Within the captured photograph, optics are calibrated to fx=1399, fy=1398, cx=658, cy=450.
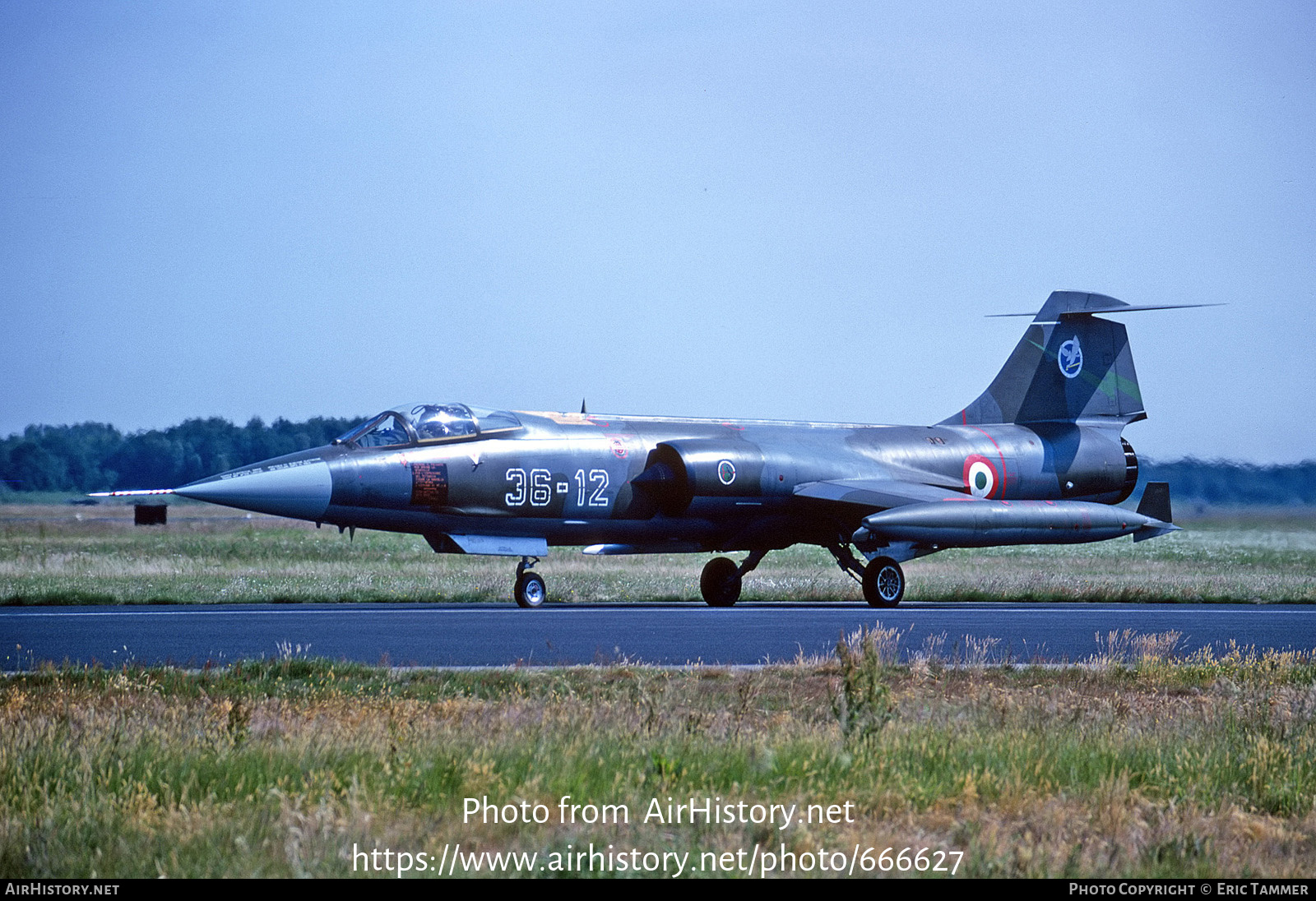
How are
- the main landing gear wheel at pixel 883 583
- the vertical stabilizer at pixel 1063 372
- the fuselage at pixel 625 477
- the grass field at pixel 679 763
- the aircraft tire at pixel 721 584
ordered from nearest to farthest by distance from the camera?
the grass field at pixel 679 763 < the fuselage at pixel 625 477 < the main landing gear wheel at pixel 883 583 < the aircraft tire at pixel 721 584 < the vertical stabilizer at pixel 1063 372

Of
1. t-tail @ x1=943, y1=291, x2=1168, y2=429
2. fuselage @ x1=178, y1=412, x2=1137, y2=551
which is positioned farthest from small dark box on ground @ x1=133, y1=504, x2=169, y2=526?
fuselage @ x1=178, y1=412, x2=1137, y2=551

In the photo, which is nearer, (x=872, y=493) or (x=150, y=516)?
(x=872, y=493)

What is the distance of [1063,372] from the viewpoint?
28125mm

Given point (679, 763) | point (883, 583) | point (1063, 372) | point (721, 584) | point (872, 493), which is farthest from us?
point (1063, 372)

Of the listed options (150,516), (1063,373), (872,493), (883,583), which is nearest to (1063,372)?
(1063,373)

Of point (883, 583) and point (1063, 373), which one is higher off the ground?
point (1063, 373)

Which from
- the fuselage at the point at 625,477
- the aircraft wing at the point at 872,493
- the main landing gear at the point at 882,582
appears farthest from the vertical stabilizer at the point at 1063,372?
the main landing gear at the point at 882,582

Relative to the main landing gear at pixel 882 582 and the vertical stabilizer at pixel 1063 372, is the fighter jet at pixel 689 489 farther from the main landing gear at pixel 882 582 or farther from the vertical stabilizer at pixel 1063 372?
the vertical stabilizer at pixel 1063 372

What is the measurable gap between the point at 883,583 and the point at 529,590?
5.71m

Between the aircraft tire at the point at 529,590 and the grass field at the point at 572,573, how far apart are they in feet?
9.48

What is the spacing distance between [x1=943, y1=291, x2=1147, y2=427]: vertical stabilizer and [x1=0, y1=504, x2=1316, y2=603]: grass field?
3.48 metres

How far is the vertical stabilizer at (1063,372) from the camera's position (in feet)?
92.0

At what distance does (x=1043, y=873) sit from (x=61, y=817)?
430 centimetres

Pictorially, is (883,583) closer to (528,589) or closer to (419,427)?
(528,589)
